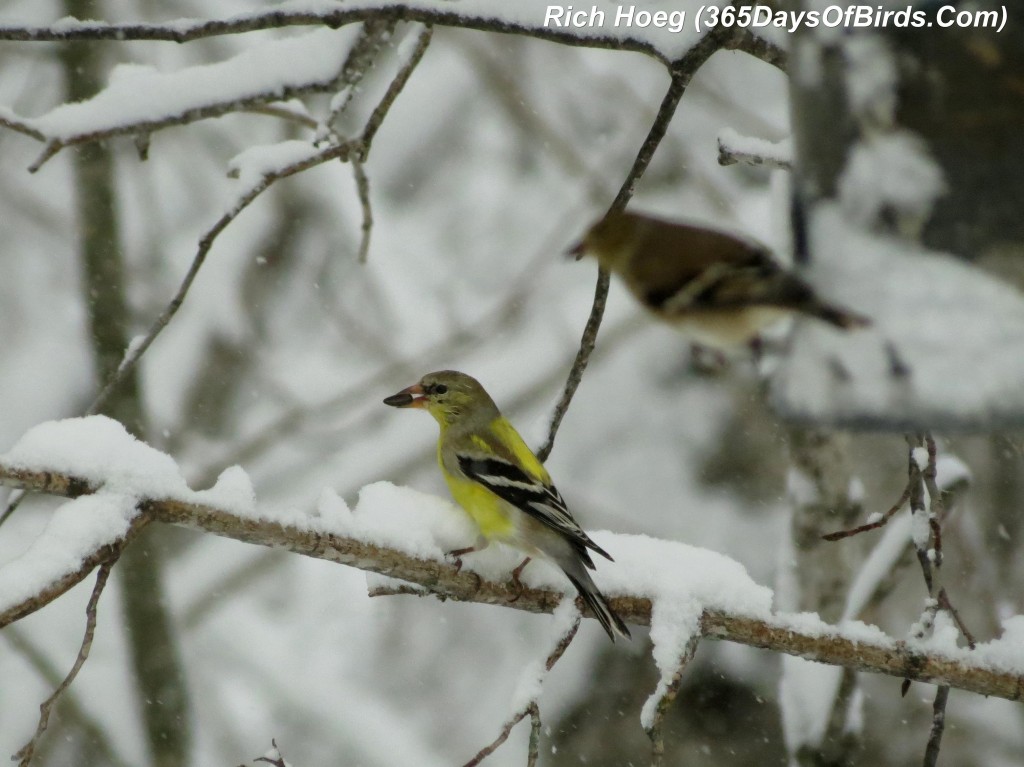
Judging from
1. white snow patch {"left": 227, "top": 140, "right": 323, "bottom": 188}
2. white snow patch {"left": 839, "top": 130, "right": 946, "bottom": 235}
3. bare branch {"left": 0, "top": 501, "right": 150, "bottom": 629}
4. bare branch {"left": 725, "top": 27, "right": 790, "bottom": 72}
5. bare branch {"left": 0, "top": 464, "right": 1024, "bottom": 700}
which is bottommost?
bare branch {"left": 0, "top": 464, "right": 1024, "bottom": 700}

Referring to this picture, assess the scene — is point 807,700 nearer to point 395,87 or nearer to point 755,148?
point 755,148

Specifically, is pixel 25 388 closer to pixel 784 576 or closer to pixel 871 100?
pixel 784 576

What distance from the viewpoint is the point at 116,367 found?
6.91 m

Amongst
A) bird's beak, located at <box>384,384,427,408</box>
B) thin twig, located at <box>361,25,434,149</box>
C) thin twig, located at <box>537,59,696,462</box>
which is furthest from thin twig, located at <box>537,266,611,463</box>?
bird's beak, located at <box>384,384,427,408</box>

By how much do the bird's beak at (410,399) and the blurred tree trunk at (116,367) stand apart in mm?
2508

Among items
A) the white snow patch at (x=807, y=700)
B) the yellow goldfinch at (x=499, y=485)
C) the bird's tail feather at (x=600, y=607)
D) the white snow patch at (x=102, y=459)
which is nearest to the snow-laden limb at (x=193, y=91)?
the white snow patch at (x=102, y=459)

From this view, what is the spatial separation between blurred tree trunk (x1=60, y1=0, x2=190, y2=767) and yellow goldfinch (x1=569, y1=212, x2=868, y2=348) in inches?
181

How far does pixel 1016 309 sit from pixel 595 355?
18.6 ft

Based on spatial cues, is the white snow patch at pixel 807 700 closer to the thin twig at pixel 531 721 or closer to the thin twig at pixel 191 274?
the thin twig at pixel 531 721

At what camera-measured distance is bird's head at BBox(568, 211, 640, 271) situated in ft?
10.6

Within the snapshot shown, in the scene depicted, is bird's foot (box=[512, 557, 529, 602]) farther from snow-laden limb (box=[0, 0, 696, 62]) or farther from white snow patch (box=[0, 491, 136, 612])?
snow-laden limb (box=[0, 0, 696, 62])

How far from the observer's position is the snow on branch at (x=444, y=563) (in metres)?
2.53

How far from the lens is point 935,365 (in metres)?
2.34

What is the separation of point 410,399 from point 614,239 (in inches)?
78.4
